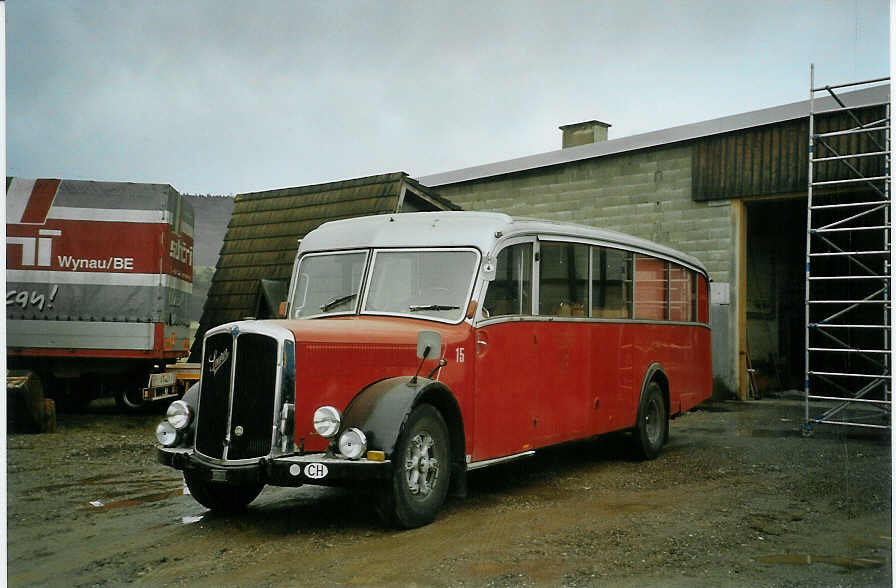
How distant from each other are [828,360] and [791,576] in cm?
1375

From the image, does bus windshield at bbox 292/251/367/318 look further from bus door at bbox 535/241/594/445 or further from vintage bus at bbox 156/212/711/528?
bus door at bbox 535/241/594/445

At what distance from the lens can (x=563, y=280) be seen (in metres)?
7.88

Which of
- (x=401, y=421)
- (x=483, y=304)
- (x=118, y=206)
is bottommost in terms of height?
(x=401, y=421)

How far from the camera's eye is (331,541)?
5699 millimetres

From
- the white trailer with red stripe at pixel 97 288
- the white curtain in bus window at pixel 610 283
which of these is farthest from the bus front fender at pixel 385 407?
the white trailer with red stripe at pixel 97 288

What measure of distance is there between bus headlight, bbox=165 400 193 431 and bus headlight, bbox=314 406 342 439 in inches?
41.6

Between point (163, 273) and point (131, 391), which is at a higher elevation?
point (163, 273)

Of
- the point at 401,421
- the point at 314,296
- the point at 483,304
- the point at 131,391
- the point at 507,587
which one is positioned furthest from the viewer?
the point at 131,391

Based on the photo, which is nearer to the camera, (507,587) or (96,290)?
(507,587)

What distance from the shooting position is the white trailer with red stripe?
39.3 feet

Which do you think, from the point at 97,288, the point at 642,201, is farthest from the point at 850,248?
the point at 97,288

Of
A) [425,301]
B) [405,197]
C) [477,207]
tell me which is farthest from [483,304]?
[477,207]

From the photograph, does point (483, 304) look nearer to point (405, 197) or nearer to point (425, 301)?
point (425, 301)

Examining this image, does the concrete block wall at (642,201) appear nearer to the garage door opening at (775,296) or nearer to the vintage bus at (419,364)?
the garage door opening at (775,296)
